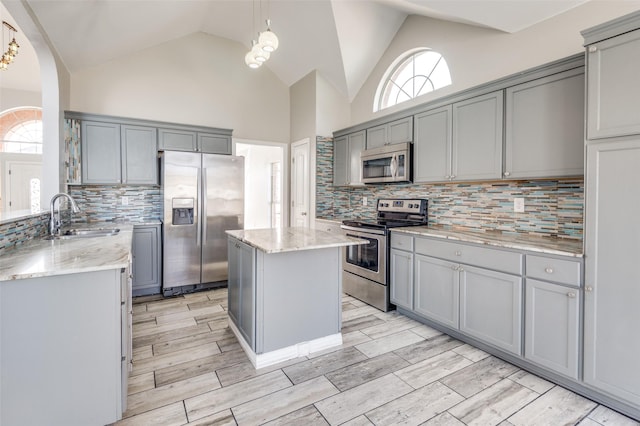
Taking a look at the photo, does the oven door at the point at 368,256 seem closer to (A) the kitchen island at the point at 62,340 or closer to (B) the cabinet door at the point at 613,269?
(B) the cabinet door at the point at 613,269

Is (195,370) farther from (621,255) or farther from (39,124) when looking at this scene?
(39,124)

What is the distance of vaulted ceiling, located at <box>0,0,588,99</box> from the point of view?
8.79 feet

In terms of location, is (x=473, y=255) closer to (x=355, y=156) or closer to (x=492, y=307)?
(x=492, y=307)

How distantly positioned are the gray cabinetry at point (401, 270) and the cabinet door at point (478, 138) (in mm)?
814

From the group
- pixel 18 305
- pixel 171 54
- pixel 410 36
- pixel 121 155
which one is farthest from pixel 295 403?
pixel 171 54

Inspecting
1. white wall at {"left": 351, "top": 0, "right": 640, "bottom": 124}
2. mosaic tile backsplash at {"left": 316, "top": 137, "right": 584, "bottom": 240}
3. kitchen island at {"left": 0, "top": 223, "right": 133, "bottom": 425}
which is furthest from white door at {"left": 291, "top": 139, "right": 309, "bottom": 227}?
kitchen island at {"left": 0, "top": 223, "right": 133, "bottom": 425}

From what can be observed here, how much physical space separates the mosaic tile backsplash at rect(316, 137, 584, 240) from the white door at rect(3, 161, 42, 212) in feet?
21.1

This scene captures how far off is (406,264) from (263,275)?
5.10ft

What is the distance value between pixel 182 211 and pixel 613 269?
4.11 m

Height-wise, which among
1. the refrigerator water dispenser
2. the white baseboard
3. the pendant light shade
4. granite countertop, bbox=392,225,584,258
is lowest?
the white baseboard

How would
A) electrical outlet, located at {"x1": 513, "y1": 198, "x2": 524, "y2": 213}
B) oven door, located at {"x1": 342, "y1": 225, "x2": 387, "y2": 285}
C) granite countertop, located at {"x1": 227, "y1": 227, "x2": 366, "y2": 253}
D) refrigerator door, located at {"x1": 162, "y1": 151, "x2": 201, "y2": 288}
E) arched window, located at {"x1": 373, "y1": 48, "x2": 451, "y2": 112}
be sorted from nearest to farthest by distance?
granite countertop, located at {"x1": 227, "y1": 227, "x2": 366, "y2": 253}, electrical outlet, located at {"x1": 513, "y1": 198, "x2": 524, "y2": 213}, oven door, located at {"x1": 342, "y1": 225, "x2": 387, "y2": 285}, arched window, located at {"x1": 373, "y1": 48, "x2": 451, "y2": 112}, refrigerator door, located at {"x1": 162, "y1": 151, "x2": 201, "y2": 288}

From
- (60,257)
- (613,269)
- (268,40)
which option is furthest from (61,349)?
(613,269)

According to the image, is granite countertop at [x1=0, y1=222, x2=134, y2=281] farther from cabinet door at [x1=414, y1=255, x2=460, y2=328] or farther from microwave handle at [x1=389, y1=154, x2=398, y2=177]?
microwave handle at [x1=389, y1=154, x2=398, y2=177]

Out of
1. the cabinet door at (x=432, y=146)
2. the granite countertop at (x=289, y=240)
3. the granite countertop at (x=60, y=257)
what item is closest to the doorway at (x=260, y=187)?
the cabinet door at (x=432, y=146)
